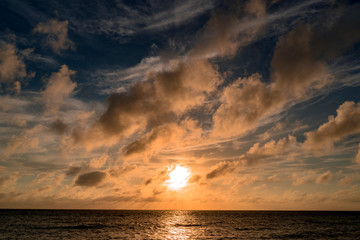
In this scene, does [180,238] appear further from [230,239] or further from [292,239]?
[292,239]

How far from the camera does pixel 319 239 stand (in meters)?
54.0

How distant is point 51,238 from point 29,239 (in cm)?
400

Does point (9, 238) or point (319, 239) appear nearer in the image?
point (9, 238)

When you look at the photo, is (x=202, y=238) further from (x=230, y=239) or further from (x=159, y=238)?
(x=159, y=238)

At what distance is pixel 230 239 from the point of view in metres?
51.4

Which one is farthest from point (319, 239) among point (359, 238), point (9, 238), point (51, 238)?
point (9, 238)

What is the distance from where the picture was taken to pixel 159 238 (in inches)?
2140

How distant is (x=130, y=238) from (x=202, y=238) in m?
15.7

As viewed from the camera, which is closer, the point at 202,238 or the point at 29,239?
the point at 29,239

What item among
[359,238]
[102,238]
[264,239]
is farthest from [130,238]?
[359,238]

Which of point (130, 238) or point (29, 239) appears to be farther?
point (130, 238)

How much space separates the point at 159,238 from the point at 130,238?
6.34m

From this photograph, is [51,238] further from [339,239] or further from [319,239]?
[339,239]

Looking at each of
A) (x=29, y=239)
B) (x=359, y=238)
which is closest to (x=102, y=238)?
(x=29, y=239)
